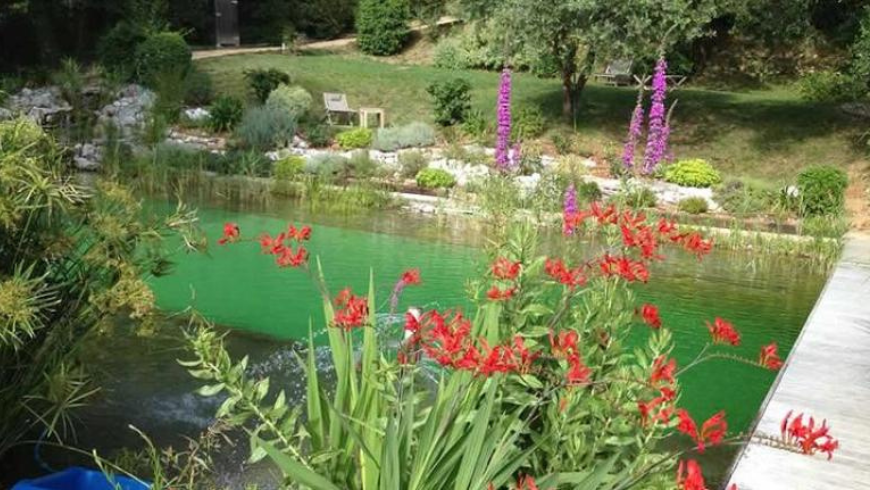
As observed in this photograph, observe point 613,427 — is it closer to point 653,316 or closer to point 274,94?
point 653,316

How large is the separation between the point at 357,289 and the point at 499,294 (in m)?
4.16

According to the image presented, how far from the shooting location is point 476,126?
43.9 ft

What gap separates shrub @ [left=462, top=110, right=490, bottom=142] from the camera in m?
13.2

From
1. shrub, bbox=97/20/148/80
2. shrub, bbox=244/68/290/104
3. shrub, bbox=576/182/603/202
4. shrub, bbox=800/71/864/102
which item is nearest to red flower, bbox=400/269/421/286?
shrub, bbox=576/182/603/202

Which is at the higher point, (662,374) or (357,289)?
(662,374)

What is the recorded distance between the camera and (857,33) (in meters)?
12.8

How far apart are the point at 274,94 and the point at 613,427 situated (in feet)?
40.7

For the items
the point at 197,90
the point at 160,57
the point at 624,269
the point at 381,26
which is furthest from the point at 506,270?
the point at 381,26

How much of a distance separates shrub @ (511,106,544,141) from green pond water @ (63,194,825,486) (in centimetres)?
436

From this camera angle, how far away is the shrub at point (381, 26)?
67.9 feet

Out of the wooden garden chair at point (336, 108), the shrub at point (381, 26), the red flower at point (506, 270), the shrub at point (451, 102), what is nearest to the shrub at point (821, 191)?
the shrub at point (451, 102)

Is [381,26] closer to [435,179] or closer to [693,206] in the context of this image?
[435,179]

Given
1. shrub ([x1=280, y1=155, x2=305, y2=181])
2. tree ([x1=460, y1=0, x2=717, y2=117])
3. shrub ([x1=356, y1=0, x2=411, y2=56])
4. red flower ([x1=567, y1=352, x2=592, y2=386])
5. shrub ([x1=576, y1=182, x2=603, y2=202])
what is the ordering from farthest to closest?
shrub ([x1=356, y1=0, x2=411, y2=56]) < tree ([x1=460, y1=0, x2=717, y2=117]) < shrub ([x1=280, y1=155, x2=305, y2=181]) < shrub ([x1=576, y1=182, x2=603, y2=202]) < red flower ([x1=567, y1=352, x2=592, y2=386])

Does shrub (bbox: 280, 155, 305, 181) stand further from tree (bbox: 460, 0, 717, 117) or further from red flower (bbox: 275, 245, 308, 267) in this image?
red flower (bbox: 275, 245, 308, 267)
